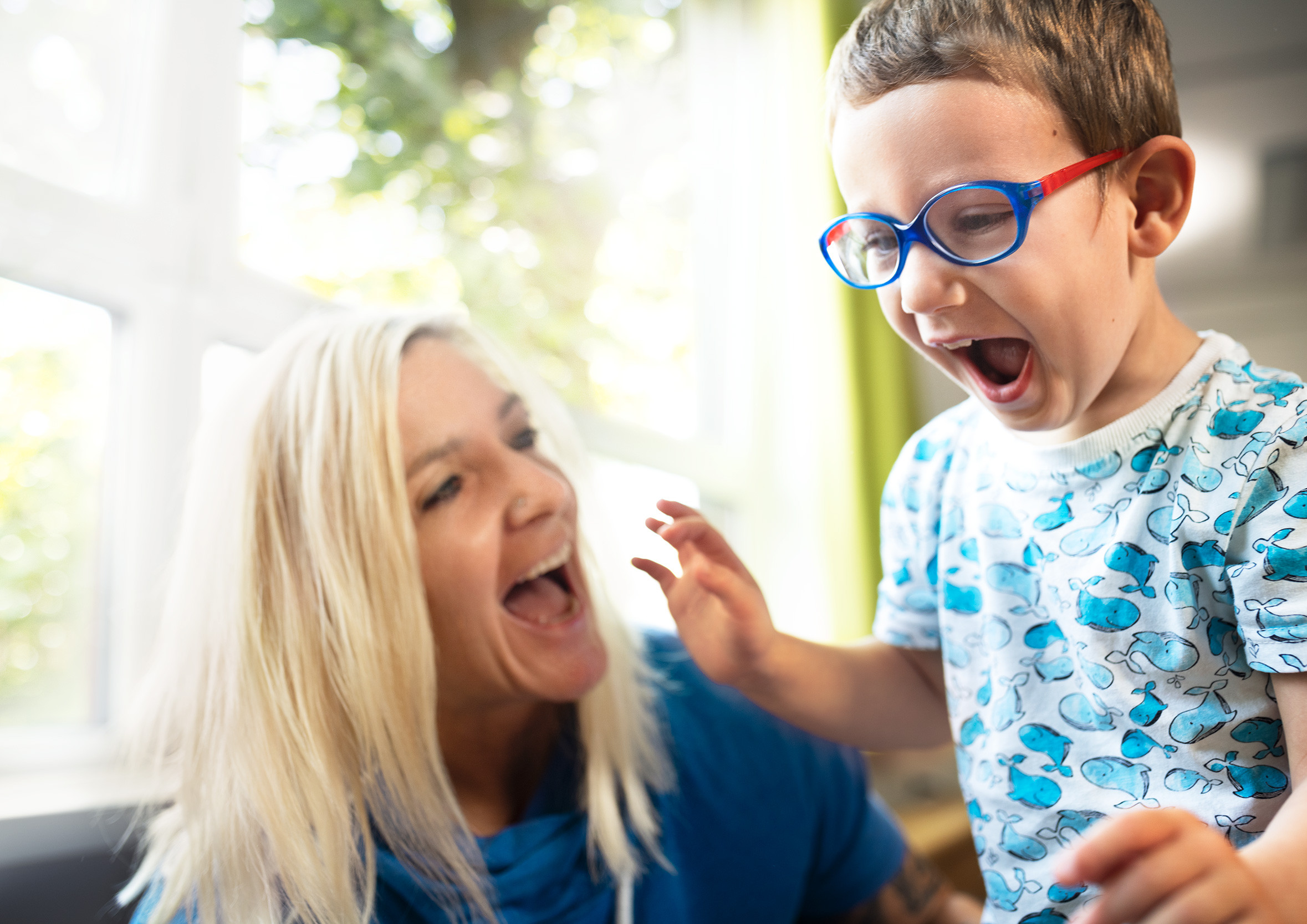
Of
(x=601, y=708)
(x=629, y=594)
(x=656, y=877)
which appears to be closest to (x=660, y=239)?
(x=629, y=594)

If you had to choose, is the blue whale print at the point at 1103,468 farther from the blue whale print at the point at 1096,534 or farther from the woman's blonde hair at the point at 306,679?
the woman's blonde hair at the point at 306,679

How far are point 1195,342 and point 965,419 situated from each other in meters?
0.16

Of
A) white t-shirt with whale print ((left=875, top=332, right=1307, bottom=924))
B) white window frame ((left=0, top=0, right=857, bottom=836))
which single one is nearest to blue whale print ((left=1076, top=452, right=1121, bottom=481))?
white t-shirt with whale print ((left=875, top=332, right=1307, bottom=924))

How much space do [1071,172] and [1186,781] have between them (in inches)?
14.1

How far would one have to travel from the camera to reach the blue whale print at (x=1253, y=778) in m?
0.50

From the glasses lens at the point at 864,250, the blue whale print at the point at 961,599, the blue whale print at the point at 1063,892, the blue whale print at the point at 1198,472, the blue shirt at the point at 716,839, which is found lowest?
the blue shirt at the point at 716,839

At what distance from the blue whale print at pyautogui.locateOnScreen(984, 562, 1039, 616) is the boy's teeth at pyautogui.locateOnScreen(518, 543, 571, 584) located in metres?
0.37

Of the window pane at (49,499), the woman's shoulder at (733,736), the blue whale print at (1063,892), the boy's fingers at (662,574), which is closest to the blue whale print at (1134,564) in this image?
the blue whale print at (1063,892)

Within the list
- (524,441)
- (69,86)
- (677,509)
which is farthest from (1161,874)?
(69,86)

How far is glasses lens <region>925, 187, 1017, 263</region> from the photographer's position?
0.47 m

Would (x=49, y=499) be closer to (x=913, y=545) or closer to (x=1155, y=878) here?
(x=913, y=545)

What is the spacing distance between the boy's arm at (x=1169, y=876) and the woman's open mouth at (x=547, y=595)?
0.50 meters

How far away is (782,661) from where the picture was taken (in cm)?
69

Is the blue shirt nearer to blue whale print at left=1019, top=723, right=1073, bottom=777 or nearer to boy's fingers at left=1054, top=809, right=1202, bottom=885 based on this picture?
blue whale print at left=1019, top=723, right=1073, bottom=777
